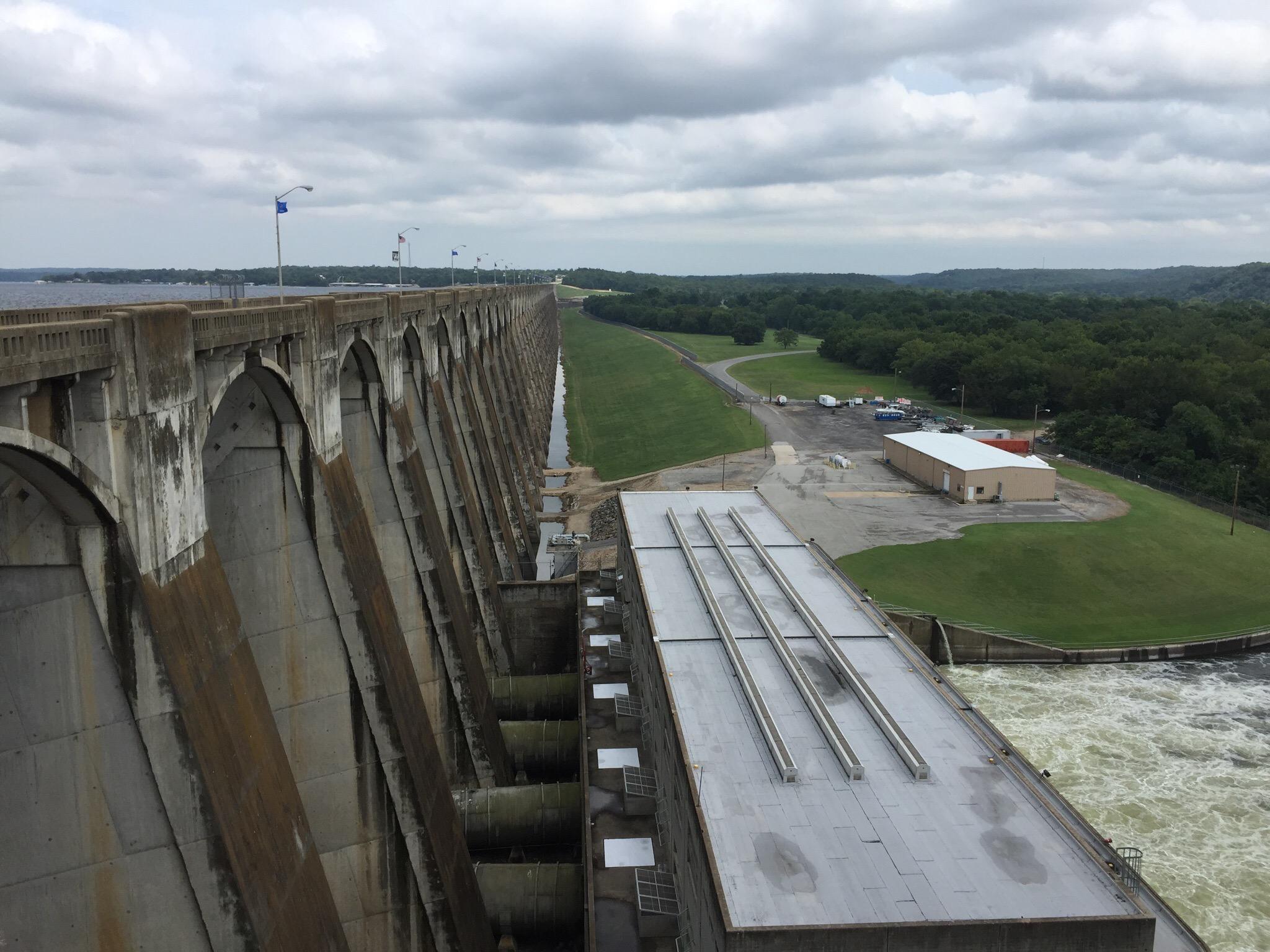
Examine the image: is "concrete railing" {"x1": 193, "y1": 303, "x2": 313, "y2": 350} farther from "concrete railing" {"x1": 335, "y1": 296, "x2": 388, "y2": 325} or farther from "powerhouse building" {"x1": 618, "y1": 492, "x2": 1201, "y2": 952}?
"powerhouse building" {"x1": 618, "y1": 492, "x2": 1201, "y2": 952}

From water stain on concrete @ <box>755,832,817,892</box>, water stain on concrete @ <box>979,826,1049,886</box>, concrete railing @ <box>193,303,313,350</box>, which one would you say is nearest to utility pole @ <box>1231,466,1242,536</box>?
water stain on concrete @ <box>979,826,1049,886</box>

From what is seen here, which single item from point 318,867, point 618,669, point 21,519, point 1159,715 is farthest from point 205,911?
point 1159,715

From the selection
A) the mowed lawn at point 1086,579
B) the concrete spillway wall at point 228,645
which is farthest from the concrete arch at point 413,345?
the mowed lawn at point 1086,579

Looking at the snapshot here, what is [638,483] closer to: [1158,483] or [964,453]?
[964,453]

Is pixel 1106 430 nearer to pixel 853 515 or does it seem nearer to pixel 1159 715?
pixel 853 515

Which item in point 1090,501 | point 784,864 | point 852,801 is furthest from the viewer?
point 1090,501

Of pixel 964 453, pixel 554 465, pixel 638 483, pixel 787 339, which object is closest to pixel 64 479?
pixel 638 483
